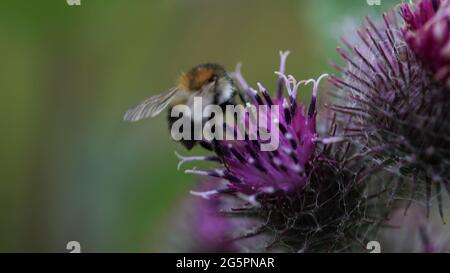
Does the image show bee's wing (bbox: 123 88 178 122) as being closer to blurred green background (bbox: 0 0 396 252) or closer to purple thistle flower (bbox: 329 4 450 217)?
purple thistle flower (bbox: 329 4 450 217)

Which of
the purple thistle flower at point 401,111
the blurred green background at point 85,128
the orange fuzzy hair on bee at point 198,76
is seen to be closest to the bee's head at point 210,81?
the orange fuzzy hair on bee at point 198,76

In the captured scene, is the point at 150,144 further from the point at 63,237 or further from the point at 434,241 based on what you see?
the point at 434,241

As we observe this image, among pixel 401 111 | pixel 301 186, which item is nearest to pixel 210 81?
pixel 301 186

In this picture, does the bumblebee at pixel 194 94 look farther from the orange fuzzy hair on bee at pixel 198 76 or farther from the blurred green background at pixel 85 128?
the blurred green background at pixel 85 128

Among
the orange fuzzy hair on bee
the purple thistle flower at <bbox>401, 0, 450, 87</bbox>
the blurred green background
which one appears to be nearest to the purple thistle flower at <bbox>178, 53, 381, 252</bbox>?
the orange fuzzy hair on bee

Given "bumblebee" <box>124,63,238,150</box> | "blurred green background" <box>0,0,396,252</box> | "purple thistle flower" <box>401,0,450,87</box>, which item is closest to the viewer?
"purple thistle flower" <box>401,0,450,87</box>

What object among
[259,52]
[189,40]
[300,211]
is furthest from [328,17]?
[259,52]
